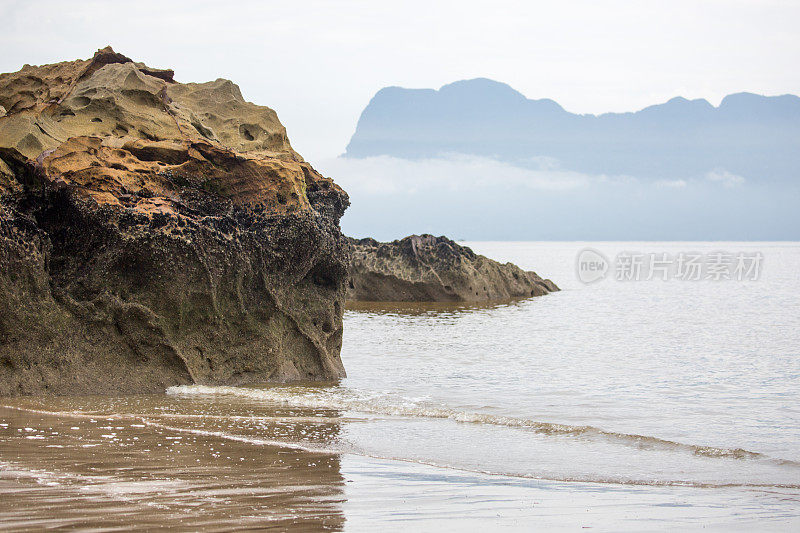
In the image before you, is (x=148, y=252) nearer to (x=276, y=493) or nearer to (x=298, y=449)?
(x=298, y=449)

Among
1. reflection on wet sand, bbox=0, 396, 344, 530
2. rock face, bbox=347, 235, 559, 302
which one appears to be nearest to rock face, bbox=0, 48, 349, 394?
reflection on wet sand, bbox=0, 396, 344, 530

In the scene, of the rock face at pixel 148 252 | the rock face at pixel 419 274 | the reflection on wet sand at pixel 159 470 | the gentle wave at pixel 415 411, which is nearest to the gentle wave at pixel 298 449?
the reflection on wet sand at pixel 159 470

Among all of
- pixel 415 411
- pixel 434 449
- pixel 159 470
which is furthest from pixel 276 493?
pixel 415 411

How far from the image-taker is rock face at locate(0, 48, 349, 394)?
366 inches

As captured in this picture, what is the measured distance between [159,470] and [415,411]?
4.18m

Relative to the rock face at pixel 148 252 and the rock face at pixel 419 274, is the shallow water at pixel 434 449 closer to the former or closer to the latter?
the rock face at pixel 148 252

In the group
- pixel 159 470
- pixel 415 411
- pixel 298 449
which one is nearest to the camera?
pixel 159 470

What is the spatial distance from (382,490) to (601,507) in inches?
64.5

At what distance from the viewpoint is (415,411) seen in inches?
386

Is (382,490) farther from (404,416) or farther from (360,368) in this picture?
(360,368)

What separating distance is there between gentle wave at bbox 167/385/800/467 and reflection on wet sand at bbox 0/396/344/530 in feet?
2.72

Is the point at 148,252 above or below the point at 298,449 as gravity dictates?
above

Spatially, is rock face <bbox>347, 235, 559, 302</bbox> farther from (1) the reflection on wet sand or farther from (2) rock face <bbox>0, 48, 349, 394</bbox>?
(1) the reflection on wet sand

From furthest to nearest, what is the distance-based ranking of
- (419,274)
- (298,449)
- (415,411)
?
(419,274)
(415,411)
(298,449)
